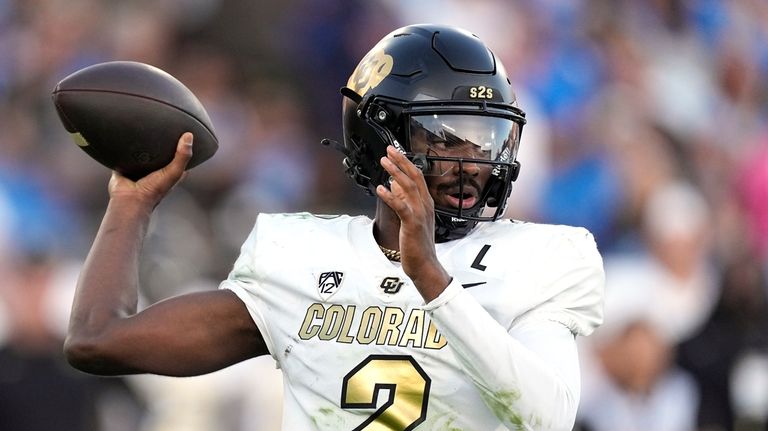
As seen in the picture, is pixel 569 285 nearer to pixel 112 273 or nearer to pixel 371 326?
pixel 371 326

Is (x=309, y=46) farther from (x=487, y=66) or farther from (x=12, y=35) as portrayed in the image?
(x=487, y=66)

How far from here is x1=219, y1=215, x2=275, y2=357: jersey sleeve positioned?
10.2 feet

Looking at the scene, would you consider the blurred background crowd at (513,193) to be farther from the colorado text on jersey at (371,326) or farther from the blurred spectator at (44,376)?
the colorado text on jersey at (371,326)

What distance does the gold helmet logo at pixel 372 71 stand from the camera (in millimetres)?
3188

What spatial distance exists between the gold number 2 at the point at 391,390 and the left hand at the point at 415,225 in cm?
35

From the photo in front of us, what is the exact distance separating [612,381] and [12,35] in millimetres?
4012

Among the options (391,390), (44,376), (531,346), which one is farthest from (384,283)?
(44,376)

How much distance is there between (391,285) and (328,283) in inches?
5.8

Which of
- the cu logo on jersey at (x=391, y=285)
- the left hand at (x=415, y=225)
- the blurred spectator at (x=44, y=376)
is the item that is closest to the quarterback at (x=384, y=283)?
the cu logo on jersey at (x=391, y=285)

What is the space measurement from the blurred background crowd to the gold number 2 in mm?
3290

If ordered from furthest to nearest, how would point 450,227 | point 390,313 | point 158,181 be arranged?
point 158,181 → point 450,227 → point 390,313

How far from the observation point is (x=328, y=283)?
3.07 m

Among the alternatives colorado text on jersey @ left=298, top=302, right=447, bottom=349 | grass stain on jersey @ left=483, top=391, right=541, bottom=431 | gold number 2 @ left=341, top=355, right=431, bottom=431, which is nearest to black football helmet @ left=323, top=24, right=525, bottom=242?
colorado text on jersey @ left=298, top=302, right=447, bottom=349

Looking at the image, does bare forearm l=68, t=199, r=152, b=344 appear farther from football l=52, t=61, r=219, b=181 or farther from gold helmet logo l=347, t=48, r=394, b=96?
gold helmet logo l=347, t=48, r=394, b=96
